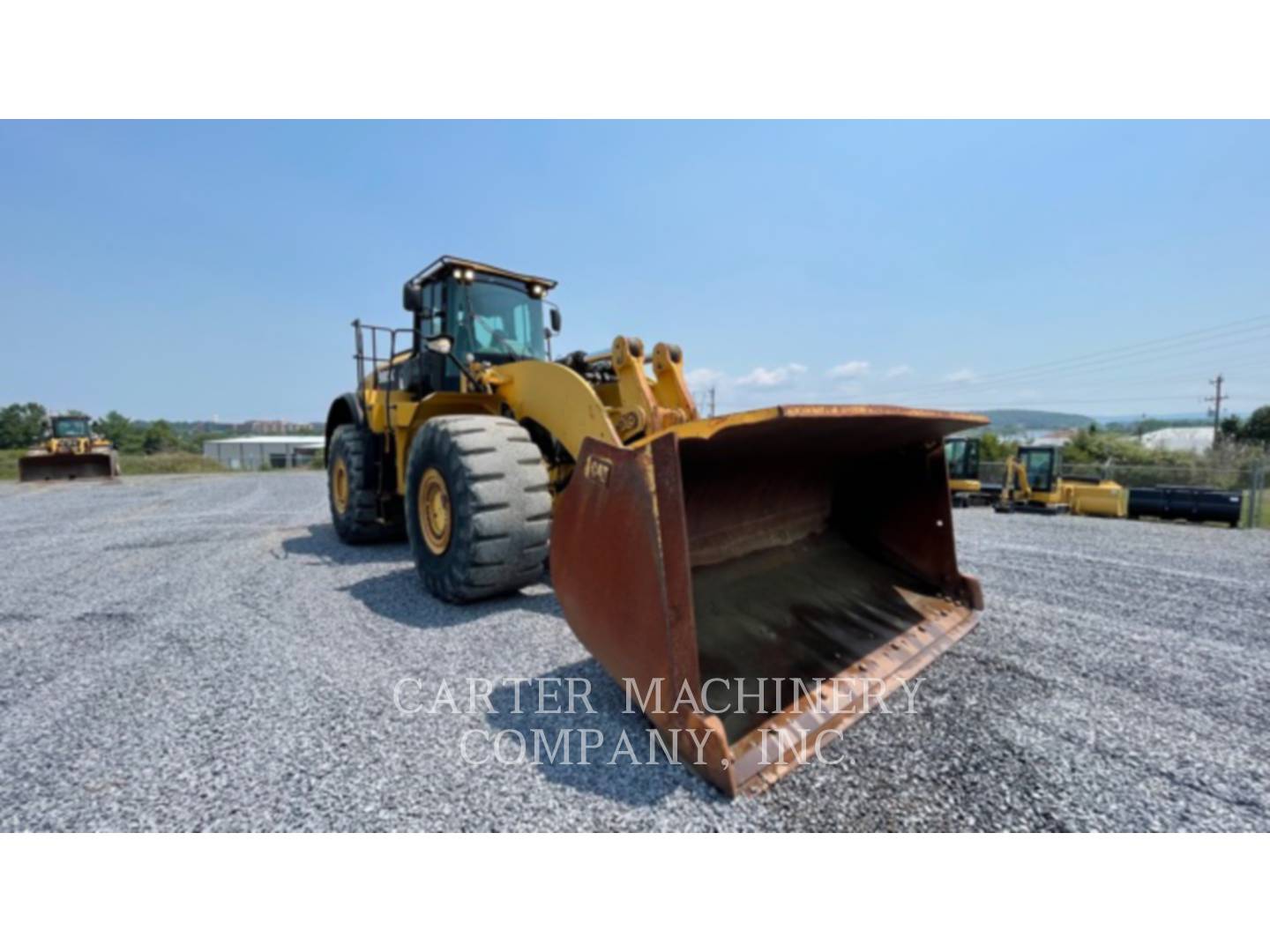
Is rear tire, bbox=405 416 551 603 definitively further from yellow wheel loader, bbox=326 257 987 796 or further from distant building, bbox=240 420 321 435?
distant building, bbox=240 420 321 435

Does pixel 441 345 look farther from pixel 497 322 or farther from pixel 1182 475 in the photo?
pixel 1182 475

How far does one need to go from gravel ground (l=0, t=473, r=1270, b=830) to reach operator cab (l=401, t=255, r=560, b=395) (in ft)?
6.40

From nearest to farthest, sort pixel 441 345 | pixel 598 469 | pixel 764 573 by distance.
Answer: pixel 598 469
pixel 764 573
pixel 441 345

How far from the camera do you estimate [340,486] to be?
6289 millimetres

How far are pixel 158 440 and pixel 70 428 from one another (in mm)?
36900

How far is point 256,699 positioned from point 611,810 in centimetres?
173

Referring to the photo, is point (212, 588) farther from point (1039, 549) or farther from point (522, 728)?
point (1039, 549)

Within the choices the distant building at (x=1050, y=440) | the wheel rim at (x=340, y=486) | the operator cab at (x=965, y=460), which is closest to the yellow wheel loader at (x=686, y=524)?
the wheel rim at (x=340, y=486)

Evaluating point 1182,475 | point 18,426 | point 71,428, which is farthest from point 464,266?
point 18,426

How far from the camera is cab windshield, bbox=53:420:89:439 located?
20.7 m

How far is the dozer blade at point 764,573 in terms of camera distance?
1.83 meters

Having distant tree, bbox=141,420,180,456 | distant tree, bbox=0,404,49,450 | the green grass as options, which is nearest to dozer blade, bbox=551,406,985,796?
the green grass

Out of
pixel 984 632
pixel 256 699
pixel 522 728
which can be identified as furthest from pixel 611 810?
pixel 984 632

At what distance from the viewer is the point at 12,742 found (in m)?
2.09
